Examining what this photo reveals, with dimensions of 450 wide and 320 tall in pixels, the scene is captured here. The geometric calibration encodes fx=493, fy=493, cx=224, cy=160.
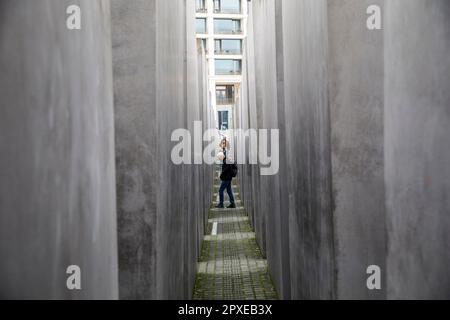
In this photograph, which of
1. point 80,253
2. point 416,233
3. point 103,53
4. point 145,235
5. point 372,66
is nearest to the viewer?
point 80,253

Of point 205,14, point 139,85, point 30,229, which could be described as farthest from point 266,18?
point 205,14

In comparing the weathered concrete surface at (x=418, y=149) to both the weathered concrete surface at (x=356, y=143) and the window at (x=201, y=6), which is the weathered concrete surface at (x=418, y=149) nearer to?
the weathered concrete surface at (x=356, y=143)

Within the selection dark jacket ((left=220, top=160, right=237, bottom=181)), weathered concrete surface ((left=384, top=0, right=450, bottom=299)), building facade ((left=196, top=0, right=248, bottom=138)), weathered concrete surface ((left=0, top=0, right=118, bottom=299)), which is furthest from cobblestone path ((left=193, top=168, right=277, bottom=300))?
building facade ((left=196, top=0, right=248, bottom=138))

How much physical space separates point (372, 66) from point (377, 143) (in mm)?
558

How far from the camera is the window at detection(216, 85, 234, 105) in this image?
5644cm

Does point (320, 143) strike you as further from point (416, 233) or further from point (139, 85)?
point (139, 85)

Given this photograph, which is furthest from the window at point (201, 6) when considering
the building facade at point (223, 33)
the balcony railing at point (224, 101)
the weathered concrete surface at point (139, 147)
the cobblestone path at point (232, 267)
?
the weathered concrete surface at point (139, 147)

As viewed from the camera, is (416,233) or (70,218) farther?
(416,233)

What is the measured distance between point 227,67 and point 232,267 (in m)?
48.8

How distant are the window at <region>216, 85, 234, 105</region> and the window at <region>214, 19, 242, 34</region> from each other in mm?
6289

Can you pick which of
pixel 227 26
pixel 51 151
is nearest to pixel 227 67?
pixel 227 26

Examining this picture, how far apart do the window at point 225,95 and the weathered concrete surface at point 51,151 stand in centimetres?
5383

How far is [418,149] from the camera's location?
295 centimetres

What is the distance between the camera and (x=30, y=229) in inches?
66.8
